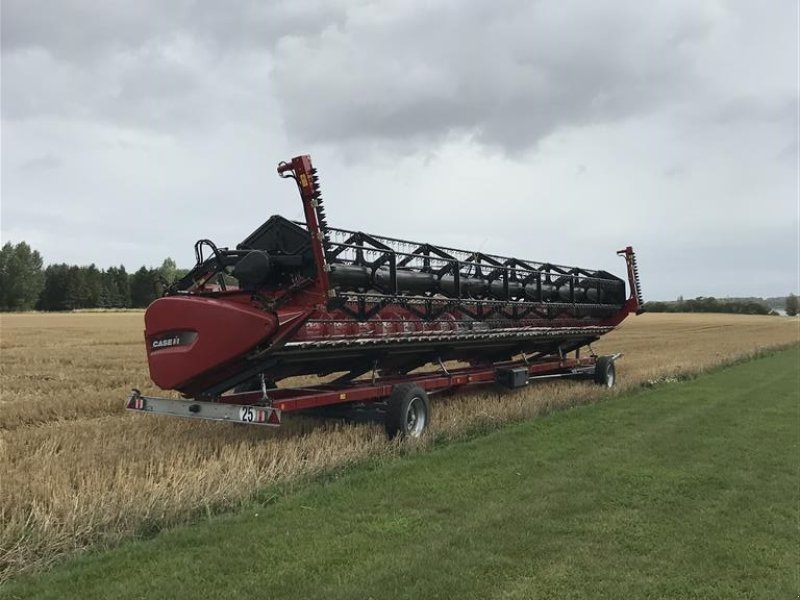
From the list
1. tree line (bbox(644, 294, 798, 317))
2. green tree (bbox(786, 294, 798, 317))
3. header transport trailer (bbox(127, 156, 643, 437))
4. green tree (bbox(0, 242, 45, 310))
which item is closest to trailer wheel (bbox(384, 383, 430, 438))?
header transport trailer (bbox(127, 156, 643, 437))

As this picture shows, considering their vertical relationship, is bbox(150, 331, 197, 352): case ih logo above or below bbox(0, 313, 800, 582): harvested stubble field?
above

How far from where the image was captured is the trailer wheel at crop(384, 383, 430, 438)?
8.12 metres

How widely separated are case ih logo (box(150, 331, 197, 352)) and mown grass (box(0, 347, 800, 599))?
212 centimetres

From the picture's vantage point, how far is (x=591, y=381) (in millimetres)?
15312

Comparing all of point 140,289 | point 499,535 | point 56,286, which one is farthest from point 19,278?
point 499,535

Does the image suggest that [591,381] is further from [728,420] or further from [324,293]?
[324,293]

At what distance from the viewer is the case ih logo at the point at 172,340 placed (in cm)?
713

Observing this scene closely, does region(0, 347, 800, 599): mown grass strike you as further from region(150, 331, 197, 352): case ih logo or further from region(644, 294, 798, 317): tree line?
region(644, 294, 798, 317): tree line

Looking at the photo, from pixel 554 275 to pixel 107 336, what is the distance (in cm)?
2543

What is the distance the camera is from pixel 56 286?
8819 cm

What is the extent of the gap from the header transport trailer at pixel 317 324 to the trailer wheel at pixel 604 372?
343 centimetres

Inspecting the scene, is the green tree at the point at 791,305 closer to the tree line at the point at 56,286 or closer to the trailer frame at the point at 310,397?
the tree line at the point at 56,286

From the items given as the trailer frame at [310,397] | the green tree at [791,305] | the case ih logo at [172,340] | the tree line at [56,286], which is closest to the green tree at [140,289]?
the tree line at [56,286]

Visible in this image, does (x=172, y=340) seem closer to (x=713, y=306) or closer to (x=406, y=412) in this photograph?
(x=406, y=412)
